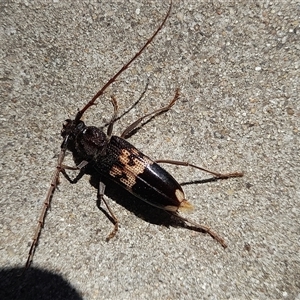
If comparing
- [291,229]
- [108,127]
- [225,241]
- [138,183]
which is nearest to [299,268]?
[291,229]

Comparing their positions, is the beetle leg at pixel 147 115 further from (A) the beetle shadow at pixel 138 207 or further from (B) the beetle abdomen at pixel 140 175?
(A) the beetle shadow at pixel 138 207

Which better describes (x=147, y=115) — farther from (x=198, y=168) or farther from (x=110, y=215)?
(x=110, y=215)

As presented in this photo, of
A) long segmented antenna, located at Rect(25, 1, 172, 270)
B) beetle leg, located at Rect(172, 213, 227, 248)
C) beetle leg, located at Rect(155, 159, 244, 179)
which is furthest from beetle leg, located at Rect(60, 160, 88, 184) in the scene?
beetle leg, located at Rect(172, 213, 227, 248)

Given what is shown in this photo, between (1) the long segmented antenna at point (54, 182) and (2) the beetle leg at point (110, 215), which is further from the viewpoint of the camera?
(2) the beetle leg at point (110, 215)

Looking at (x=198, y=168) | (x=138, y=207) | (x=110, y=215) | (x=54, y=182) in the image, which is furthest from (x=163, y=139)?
(x=54, y=182)

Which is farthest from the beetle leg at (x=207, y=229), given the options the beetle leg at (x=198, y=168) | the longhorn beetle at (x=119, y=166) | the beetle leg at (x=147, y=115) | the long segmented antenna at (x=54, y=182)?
the long segmented antenna at (x=54, y=182)

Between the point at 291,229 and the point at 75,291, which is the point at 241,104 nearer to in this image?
the point at 291,229

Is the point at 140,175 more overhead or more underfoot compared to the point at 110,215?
more overhead

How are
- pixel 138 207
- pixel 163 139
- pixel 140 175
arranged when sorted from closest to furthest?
1. pixel 140 175
2. pixel 138 207
3. pixel 163 139
